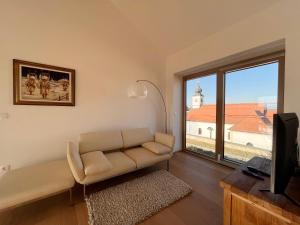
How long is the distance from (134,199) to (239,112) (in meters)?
2.49

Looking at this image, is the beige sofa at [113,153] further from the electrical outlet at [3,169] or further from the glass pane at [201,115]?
the glass pane at [201,115]

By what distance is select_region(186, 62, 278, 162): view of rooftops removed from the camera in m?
2.38

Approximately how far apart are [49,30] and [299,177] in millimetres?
3726

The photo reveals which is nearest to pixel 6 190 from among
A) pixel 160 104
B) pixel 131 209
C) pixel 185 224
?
pixel 131 209

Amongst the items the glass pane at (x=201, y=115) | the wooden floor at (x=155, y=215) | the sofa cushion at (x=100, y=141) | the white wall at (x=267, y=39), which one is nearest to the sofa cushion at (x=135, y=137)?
the sofa cushion at (x=100, y=141)

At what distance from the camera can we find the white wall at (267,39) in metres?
1.82

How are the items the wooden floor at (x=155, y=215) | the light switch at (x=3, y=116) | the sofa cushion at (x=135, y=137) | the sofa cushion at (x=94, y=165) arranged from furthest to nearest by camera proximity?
1. the sofa cushion at (x=135, y=137)
2. the light switch at (x=3, y=116)
3. the sofa cushion at (x=94, y=165)
4. the wooden floor at (x=155, y=215)

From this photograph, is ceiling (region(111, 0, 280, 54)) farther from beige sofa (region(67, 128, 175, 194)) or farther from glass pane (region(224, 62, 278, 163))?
beige sofa (region(67, 128, 175, 194))

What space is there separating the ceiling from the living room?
0.8 inches

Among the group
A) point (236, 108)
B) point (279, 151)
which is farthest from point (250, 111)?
point (279, 151)

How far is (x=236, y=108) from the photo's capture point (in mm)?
2793

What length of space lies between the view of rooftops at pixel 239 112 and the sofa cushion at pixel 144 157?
53.4 inches

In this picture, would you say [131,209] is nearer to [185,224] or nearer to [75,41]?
[185,224]

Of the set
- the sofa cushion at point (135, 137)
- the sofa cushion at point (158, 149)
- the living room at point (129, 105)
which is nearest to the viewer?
the living room at point (129, 105)
